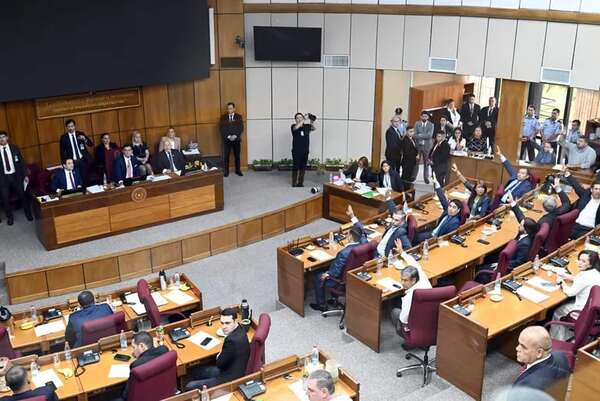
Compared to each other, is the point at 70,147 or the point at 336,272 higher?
the point at 70,147

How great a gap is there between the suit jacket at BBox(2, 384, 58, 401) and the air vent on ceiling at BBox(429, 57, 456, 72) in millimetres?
10519

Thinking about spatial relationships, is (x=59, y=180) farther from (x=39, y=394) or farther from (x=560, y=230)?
(x=560, y=230)

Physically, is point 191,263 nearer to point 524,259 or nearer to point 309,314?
point 309,314

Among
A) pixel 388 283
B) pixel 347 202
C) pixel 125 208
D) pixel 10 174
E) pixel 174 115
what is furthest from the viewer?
pixel 174 115

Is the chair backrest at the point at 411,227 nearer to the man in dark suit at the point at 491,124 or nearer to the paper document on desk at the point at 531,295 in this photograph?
the paper document on desk at the point at 531,295

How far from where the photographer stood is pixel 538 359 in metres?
4.91

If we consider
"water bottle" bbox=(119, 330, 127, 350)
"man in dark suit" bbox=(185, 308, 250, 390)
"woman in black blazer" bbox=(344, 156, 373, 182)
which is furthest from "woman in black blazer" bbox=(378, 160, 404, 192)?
"water bottle" bbox=(119, 330, 127, 350)

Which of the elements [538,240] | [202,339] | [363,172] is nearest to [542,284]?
[538,240]

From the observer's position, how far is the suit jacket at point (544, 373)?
16.1 feet

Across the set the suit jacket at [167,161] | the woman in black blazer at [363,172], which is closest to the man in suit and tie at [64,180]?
the suit jacket at [167,161]

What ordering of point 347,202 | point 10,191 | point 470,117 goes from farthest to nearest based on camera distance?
point 470,117
point 347,202
point 10,191

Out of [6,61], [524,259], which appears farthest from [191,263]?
[524,259]

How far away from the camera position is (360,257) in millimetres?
8438

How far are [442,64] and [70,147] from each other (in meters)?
7.66
